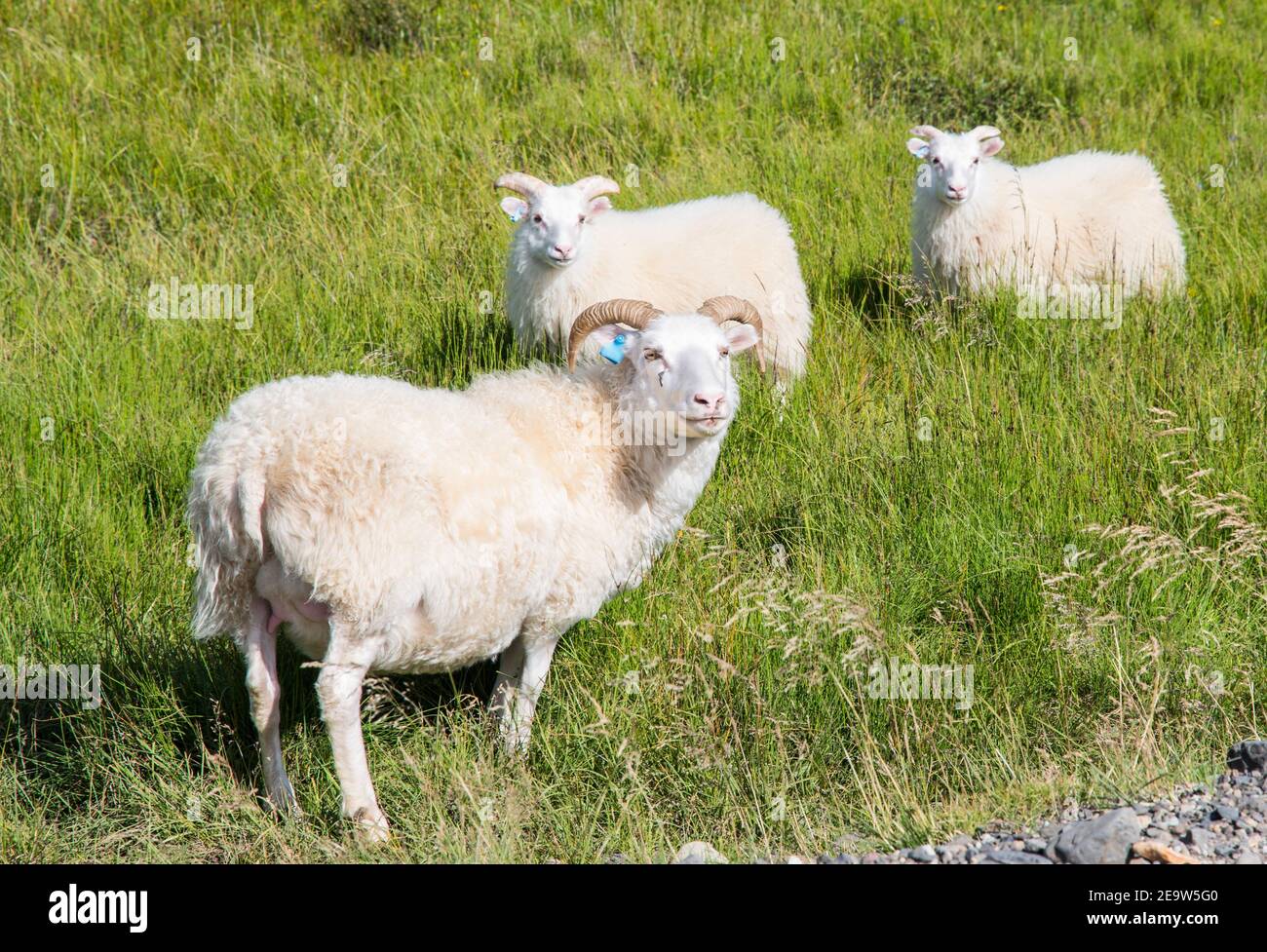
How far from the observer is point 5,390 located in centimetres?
591

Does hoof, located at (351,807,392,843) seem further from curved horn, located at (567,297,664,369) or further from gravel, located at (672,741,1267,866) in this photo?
curved horn, located at (567,297,664,369)

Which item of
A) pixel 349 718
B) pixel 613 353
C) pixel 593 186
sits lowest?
pixel 349 718

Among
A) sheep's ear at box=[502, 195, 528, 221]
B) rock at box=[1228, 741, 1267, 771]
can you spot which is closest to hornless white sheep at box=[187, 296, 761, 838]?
rock at box=[1228, 741, 1267, 771]

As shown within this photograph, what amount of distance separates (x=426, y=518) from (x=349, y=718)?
62 centimetres

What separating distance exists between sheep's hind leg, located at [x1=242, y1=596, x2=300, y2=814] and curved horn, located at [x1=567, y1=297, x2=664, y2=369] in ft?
4.91

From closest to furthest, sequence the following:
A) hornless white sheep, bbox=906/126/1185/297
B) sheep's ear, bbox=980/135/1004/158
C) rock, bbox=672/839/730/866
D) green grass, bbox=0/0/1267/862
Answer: rock, bbox=672/839/730/866 < green grass, bbox=0/0/1267/862 < hornless white sheep, bbox=906/126/1185/297 < sheep's ear, bbox=980/135/1004/158

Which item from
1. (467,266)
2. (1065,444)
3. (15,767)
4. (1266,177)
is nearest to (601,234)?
(467,266)

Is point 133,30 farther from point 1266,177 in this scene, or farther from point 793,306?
point 1266,177

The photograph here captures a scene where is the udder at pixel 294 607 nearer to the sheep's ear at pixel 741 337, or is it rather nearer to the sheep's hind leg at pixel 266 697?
the sheep's hind leg at pixel 266 697

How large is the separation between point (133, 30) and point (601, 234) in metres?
4.83

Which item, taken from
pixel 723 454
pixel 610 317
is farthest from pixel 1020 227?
pixel 610 317

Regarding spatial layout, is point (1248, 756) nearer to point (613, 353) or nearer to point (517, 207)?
point (613, 353)

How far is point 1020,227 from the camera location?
7.43m

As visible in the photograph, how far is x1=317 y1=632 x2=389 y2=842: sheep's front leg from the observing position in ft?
12.4
